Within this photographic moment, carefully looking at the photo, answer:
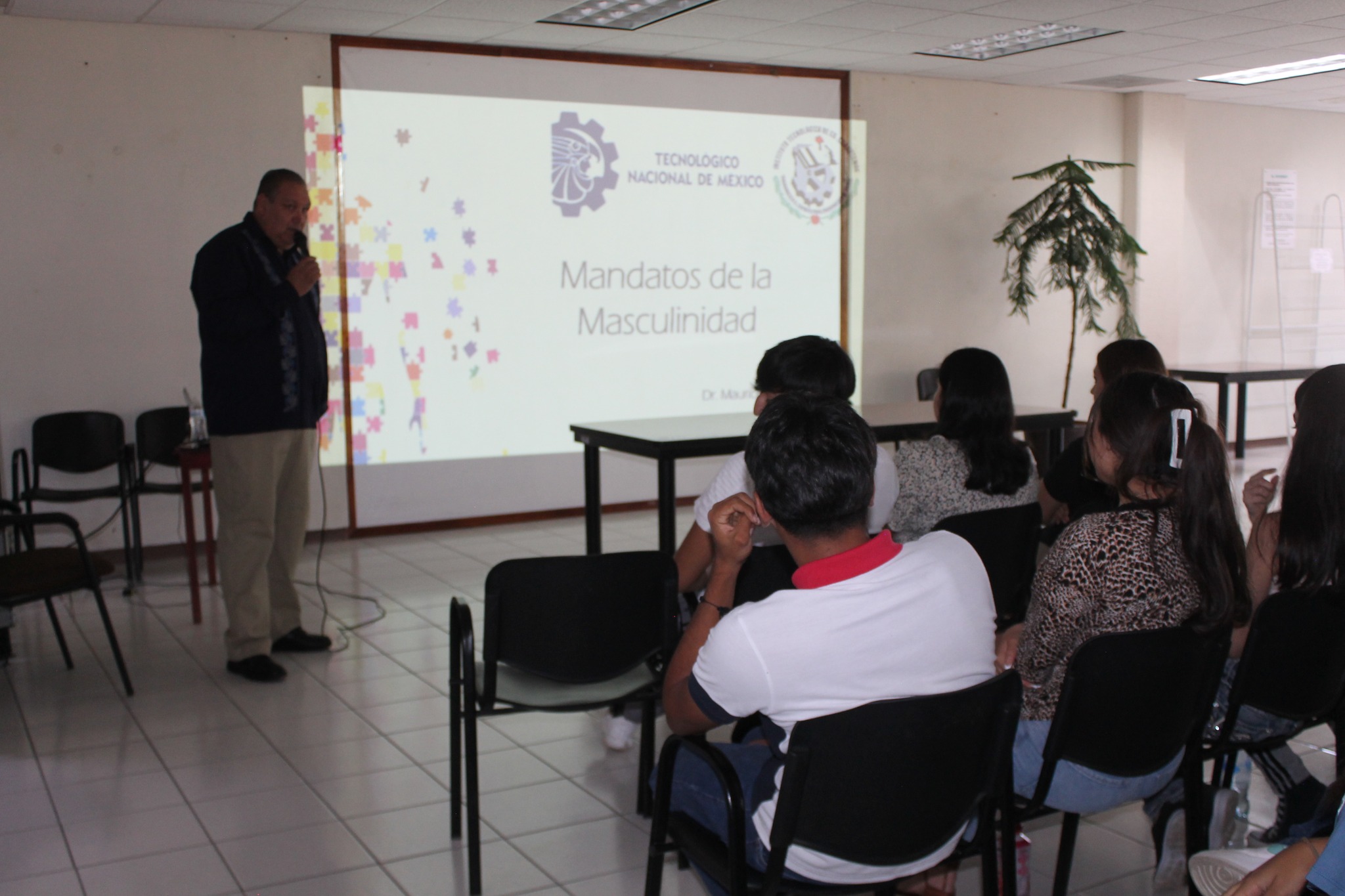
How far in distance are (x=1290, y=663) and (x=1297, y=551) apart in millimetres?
207

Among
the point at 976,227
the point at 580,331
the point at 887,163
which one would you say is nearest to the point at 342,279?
the point at 580,331

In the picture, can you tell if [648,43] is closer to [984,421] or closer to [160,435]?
[160,435]

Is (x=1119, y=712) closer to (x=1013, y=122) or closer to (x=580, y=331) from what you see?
(x=580, y=331)

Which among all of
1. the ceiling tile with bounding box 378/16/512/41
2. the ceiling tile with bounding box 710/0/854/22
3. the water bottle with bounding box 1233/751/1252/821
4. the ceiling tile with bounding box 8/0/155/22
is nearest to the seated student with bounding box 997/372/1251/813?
the water bottle with bounding box 1233/751/1252/821

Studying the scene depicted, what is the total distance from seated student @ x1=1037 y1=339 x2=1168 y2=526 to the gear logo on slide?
12.1 ft

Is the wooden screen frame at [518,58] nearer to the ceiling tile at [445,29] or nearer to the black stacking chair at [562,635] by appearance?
the ceiling tile at [445,29]

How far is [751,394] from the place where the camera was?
6898 mm

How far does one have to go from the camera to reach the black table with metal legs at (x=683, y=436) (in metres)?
3.68

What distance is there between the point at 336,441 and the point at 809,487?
4.71 metres

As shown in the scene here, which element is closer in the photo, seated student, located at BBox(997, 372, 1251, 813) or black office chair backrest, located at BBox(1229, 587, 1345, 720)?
seated student, located at BBox(997, 372, 1251, 813)

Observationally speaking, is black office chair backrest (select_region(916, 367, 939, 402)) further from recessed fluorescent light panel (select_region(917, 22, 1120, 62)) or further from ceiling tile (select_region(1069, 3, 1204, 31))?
ceiling tile (select_region(1069, 3, 1204, 31))

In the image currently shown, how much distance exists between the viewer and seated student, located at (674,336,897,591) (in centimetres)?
258

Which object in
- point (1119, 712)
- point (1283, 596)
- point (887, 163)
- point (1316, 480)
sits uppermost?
point (887, 163)

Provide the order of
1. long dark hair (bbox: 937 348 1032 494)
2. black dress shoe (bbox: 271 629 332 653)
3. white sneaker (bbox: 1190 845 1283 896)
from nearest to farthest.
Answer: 1. white sneaker (bbox: 1190 845 1283 896)
2. long dark hair (bbox: 937 348 1032 494)
3. black dress shoe (bbox: 271 629 332 653)
